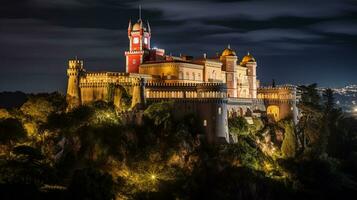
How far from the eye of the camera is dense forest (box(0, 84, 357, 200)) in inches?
3209

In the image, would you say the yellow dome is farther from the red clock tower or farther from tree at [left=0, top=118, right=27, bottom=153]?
tree at [left=0, top=118, right=27, bottom=153]

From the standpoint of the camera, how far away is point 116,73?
338 feet

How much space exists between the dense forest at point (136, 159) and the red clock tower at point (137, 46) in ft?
48.4

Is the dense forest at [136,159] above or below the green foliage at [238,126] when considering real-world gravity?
below

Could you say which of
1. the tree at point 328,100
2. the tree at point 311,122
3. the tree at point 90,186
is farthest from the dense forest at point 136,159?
the tree at point 328,100

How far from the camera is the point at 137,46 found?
4547 inches

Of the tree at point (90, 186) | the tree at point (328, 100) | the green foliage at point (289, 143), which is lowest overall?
the tree at point (90, 186)

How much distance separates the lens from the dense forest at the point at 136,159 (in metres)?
81.5

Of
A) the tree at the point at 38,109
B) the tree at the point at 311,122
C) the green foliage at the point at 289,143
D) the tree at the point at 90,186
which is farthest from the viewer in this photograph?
the tree at the point at 311,122

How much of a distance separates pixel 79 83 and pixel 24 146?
2068 cm

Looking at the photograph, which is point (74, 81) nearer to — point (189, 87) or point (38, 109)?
point (38, 109)

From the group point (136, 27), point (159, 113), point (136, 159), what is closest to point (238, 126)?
point (159, 113)

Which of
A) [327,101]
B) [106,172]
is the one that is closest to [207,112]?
[106,172]

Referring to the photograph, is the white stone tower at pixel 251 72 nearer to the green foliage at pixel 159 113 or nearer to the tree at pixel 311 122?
the tree at pixel 311 122
